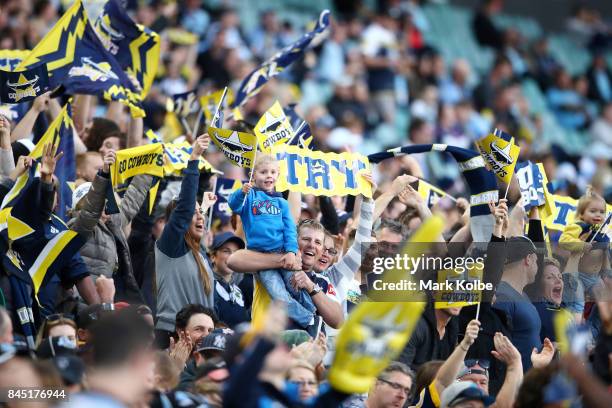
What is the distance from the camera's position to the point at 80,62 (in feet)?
28.4

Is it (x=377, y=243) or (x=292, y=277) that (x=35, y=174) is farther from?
(x=377, y=243)

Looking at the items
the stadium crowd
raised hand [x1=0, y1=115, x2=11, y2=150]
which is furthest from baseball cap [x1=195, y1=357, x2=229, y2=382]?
raised hand [x1=0, y1=115, x2=11, y2=150]

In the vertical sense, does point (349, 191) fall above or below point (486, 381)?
above

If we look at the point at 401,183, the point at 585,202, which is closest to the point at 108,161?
the point at 401,183

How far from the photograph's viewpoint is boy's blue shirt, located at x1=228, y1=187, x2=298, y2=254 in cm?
700

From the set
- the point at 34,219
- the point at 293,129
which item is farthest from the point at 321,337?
the point at 293,129

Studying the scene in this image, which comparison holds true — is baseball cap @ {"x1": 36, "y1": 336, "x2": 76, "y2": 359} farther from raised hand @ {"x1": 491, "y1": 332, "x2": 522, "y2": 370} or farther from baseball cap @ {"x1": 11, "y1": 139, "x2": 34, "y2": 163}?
baseball cap @ {"x1": 11, "y1": 139, "x2": 34, "y2": 163}

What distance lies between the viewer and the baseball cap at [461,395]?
5910 mm

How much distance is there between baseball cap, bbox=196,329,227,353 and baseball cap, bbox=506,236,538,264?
1850mm

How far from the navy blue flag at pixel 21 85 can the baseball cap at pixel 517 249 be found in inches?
125

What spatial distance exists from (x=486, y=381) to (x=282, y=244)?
136cm

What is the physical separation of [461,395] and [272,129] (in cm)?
272

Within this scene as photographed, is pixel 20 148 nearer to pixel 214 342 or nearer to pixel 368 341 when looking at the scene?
pixel 214 342

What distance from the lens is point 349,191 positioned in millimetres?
7961
